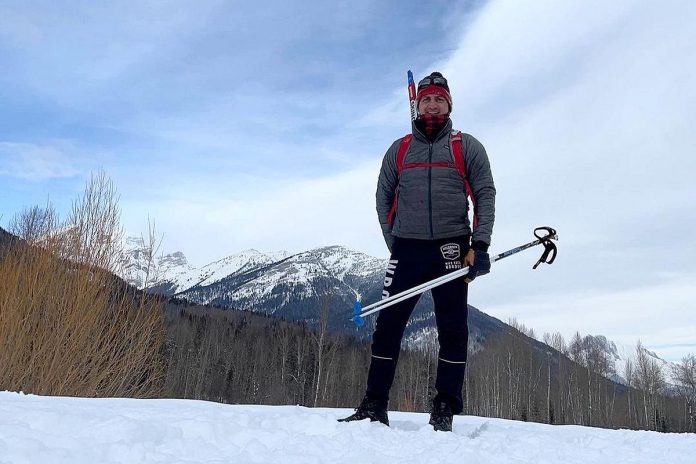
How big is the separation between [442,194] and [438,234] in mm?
268

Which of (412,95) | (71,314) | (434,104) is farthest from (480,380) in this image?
(434,104)

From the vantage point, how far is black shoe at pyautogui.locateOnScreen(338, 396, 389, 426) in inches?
116

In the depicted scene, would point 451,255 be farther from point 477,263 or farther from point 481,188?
point 481,188

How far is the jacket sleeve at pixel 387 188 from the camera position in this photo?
11.6 feet

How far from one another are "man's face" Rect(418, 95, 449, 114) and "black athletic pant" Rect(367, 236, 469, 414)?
0.90 metres

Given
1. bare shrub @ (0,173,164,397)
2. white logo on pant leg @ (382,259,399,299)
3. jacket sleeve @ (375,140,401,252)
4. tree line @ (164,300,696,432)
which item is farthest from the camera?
tree line @ (164,300,696,432)

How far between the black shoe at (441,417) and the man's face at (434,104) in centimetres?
194

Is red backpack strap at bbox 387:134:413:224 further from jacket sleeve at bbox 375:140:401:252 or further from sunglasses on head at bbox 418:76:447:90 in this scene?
sunglasses on head at bbox 418:76:447:90

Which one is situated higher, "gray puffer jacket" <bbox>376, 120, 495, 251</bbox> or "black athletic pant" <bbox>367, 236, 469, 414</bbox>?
"gray puffer jacket" <bbox>376, 120, 495, 251</bbox>

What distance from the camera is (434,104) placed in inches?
134

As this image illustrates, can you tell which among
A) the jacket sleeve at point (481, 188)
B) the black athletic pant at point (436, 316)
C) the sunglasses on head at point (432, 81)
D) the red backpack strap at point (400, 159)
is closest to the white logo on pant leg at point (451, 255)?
the black athletic pant at point (436, 316)

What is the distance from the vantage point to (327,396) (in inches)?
1799

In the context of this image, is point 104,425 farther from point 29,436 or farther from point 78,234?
point 78,234

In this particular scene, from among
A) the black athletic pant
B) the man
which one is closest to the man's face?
the man
